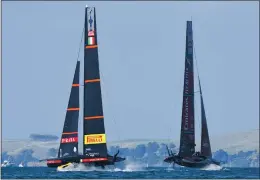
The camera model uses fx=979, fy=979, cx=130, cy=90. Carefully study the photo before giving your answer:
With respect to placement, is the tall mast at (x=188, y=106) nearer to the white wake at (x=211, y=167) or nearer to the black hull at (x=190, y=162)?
the black hull at (x=190, y=162)

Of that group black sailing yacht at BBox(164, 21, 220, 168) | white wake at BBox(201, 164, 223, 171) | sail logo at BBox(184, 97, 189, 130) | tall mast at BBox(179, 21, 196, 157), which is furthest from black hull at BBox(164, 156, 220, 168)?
sail logo at BBox(184, 97, 189, 130)

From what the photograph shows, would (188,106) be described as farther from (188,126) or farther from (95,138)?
(95,138)

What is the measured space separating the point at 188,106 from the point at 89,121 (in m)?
19.0

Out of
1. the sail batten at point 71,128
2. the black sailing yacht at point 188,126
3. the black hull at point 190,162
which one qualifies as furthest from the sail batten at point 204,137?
the sail batten at point 71,128

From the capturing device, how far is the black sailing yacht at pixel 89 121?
301ft

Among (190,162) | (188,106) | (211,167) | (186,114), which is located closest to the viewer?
(190,162)

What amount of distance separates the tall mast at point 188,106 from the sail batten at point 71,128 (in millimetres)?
15838

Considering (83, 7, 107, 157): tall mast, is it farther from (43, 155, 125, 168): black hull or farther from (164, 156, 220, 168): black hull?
(164, 156, 220, 168): black hull

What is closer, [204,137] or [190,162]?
[190,162]

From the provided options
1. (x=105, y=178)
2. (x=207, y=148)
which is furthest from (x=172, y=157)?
(x=105, y=178)

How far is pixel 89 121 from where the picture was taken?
9269cm

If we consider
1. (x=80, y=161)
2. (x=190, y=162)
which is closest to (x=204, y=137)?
(x=190, y=162)

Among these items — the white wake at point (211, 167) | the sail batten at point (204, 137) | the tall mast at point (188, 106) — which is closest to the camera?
the tall mast at point (188, 106)

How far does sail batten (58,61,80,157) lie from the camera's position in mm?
96688
